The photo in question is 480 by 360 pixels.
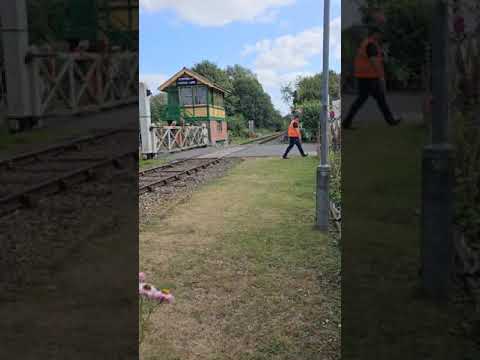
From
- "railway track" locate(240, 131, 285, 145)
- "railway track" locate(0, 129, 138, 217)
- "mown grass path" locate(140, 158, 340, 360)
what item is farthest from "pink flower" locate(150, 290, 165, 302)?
"railway track" locate(240, 131, 285, 145)

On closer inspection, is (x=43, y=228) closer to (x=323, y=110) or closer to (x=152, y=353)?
(x=152, y=353)

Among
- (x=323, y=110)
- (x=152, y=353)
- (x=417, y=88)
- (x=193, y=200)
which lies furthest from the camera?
(x=193, y=200)

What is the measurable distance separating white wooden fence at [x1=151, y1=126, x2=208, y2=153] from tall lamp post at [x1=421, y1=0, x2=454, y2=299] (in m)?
1.15

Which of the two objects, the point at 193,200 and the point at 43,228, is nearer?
the point at 43,228

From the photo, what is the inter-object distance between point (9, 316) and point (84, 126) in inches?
33.7

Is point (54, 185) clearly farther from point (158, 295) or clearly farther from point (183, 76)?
point (183, 76)

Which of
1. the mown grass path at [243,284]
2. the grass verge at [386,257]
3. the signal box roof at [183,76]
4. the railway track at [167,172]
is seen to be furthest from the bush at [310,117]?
the grass verge at [386,257]

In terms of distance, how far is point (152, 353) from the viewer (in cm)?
214

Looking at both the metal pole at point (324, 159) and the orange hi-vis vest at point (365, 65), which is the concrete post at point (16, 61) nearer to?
the orange hi-vis vest at point (365, 65)

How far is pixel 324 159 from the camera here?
406 cm

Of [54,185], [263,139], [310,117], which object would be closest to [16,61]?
[54,185]

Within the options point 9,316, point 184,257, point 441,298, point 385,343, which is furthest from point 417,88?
point 9,316

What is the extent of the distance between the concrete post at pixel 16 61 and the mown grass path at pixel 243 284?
106 centimetres

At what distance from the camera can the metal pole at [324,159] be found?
2.07 m
